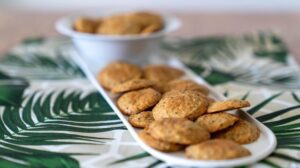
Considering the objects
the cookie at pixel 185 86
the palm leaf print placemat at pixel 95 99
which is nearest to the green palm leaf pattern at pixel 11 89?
the palm leaf print placemat at pixel 95 99

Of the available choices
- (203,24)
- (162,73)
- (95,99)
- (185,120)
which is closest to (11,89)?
(95,99)

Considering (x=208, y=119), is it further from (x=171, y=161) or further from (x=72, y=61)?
(x=72, y=61)

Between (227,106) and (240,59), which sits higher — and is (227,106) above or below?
above

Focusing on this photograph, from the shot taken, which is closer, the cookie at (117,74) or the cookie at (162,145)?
the cookie at (162,145)

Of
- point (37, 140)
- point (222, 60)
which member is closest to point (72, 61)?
point (222, 60)

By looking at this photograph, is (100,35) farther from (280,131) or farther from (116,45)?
(280,131)

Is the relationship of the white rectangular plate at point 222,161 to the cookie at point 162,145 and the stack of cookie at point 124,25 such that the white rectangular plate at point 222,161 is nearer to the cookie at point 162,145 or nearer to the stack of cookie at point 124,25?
the cookie at point 162,145

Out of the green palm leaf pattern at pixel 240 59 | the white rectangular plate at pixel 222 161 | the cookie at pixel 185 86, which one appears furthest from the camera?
the green palm leaf pattern at pixel 240 59

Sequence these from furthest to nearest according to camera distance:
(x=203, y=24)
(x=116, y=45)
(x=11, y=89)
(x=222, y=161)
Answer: (x=203, y=24) < (x=116, y=45) < (x=11, y=89) < (x=222, y=161)
